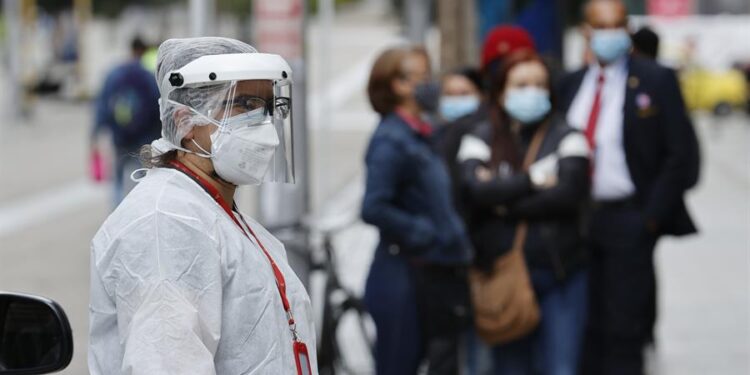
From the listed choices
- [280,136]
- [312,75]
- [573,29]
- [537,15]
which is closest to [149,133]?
[537,15]

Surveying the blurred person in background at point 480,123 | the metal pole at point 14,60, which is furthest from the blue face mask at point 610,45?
the metal pole at point 14,60

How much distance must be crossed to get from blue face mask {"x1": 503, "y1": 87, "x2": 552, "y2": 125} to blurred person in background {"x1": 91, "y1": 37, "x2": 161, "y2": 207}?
18.0 ft

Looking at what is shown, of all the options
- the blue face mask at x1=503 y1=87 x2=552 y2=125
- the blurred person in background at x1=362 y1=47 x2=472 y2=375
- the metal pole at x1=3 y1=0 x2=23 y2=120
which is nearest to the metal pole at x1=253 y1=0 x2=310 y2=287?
the blurred person in background at x1=362 y1=47 x2=472 y2=375

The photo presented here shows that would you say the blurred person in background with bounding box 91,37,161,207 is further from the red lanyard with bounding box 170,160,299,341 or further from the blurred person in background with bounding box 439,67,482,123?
the red lanyard with bounding box 170,160,299,341

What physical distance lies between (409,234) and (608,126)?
1.07m

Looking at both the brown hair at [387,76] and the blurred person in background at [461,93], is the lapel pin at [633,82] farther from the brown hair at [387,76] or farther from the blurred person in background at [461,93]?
the blurred person in background at [461,93]

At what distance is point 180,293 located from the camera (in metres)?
2.76

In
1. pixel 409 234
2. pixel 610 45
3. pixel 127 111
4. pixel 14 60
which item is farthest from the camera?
pixel 14 60

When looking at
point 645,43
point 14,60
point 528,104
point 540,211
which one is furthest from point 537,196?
point 14,60

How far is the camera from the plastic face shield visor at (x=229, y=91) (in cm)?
290

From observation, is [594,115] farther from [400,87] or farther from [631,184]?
[400,87]

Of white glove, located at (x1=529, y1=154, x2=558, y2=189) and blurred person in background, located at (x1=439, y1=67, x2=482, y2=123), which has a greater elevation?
white glove, located at (x1=529, y1=154, x2=558, y2=189)

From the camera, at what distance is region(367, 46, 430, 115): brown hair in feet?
20.4

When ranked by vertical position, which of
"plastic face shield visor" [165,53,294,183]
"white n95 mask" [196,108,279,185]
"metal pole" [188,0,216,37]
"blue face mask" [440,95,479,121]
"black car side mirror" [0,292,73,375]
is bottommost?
"blue face mask" [440,95,479,121]
